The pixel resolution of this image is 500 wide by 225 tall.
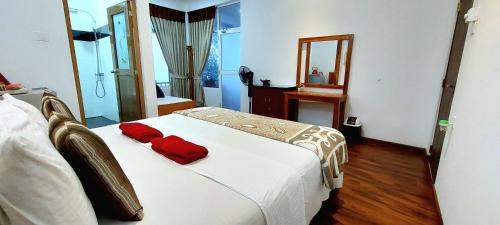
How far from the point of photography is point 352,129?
326 centimetres

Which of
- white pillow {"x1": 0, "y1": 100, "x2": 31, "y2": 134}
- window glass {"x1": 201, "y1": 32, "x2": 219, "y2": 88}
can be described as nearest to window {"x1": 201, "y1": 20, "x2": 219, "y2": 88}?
window glass {"x1": 201, "y1": 32, "x2": 219, "y2": 88}

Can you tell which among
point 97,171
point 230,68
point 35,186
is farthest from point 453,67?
point 230,68

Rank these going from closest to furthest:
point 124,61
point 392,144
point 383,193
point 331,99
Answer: point 383,193 < point 392,144 < point 331,99 < point 124,61

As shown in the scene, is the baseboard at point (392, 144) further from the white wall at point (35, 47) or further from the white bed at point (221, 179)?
the white wall at point (35, 47)

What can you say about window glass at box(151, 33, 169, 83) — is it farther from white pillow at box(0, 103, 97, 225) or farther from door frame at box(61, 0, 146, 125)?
white pillow at box(0, 103, 97, 225)

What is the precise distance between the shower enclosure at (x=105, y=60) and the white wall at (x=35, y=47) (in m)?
0.75

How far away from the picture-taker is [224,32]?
4.93 meters

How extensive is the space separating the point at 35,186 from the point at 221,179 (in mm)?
694

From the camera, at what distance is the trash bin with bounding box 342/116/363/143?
3.26 meters

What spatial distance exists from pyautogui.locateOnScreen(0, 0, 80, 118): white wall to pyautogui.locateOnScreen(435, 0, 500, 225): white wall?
11.7 ft

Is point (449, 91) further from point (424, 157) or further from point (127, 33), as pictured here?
point (127, 33)

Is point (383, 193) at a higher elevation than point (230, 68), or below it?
below

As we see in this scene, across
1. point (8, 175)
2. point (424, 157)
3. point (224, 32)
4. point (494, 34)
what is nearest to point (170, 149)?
point (8, 175)

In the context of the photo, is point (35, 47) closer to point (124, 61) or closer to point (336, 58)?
point (124, 61)
